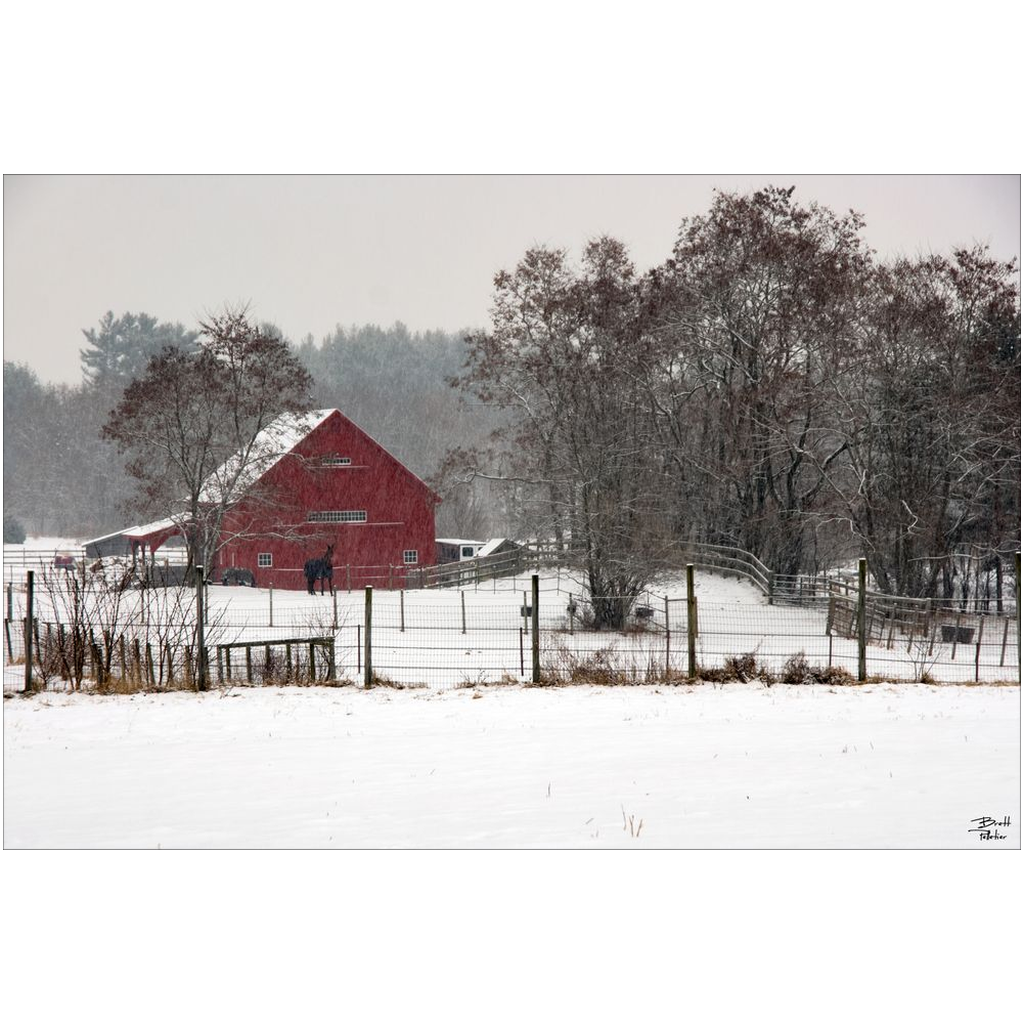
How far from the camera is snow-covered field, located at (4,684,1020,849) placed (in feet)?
23.5

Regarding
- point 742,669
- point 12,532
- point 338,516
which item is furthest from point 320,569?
point 742,669

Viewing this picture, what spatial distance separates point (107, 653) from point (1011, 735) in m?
10.6

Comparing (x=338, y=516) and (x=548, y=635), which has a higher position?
(x=338, y=516)

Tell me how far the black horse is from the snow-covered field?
25685 millimetres

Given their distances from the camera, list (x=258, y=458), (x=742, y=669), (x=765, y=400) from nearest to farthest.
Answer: (x=742, y=669) → (x=765, y=400) → (x=258, y=458)

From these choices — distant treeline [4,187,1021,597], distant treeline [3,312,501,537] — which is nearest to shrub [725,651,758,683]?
distant treeline [4,187,1021,597]

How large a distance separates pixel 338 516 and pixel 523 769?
107ft

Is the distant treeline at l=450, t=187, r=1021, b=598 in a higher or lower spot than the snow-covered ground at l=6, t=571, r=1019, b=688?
higher

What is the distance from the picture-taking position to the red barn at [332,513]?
37875 mm

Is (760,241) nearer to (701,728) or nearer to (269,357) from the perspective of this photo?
(269,357)

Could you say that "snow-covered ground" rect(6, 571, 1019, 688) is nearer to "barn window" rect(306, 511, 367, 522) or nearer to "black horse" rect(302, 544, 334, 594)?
"black horse" rect(302, 544, 334, 594)
